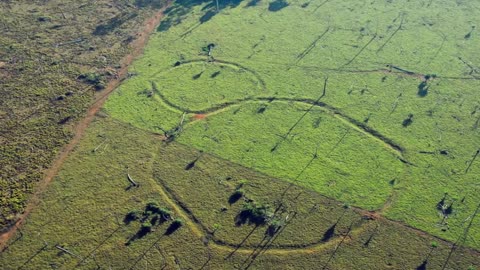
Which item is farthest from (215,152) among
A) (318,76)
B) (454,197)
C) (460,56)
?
(460,56)

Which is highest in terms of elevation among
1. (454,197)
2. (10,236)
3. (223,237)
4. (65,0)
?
(65,0)

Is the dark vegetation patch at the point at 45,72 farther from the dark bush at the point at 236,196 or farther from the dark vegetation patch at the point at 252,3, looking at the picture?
the dark bush at the point at 236,196

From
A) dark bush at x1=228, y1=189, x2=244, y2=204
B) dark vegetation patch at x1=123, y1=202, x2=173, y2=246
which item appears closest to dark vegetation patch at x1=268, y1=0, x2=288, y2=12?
dark bush at x1=228, y1=189, x2=244, y2=204

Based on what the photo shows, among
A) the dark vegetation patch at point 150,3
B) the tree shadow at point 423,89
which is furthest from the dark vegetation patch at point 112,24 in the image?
the tree shadow at point 423,89

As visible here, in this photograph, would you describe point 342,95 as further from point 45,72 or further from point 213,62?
point 45,72

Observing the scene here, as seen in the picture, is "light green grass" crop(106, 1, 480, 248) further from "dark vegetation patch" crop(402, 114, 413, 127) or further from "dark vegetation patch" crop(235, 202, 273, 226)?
"dark vegetation patch" crop(235, 202, 273, 226)

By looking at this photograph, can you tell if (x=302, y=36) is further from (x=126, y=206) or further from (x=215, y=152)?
(x=126, y=206)

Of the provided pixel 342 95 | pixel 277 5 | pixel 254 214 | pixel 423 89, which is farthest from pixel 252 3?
pixel 254 214
